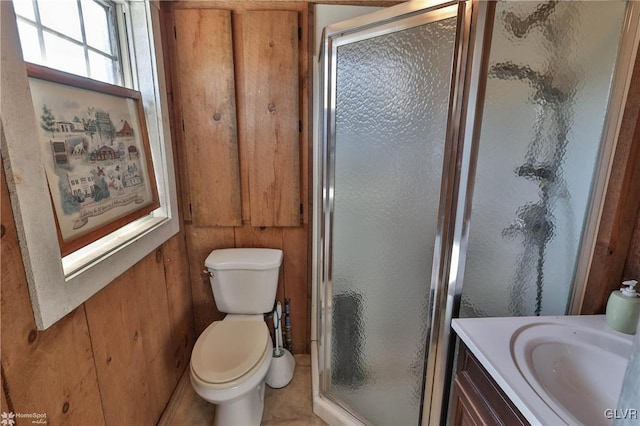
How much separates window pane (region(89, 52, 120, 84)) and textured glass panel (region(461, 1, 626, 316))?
146cm

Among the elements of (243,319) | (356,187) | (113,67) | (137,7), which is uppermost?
(137,7)

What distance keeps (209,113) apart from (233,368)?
1.30 meters

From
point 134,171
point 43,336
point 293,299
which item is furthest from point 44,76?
point 293,299

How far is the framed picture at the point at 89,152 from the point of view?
0.89m

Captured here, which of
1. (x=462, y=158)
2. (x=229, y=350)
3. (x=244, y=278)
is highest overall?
(x=462, y=158)

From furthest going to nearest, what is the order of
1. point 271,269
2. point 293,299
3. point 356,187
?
point 293,299 < point 271,269 < point 356,187

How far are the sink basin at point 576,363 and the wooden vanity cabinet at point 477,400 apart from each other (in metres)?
0.09

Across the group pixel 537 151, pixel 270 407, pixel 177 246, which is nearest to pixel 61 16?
pixel 177 246

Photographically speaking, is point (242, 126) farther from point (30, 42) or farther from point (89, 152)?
point (30, 42)

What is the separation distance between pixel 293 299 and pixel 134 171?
1.15 metres

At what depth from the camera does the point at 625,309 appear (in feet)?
2.83

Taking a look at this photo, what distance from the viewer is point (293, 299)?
194cm

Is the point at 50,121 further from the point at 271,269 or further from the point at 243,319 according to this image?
the point at 243,319

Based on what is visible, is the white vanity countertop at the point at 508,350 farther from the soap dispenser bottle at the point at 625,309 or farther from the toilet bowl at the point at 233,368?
the toilet bowl at the point at 233,368
